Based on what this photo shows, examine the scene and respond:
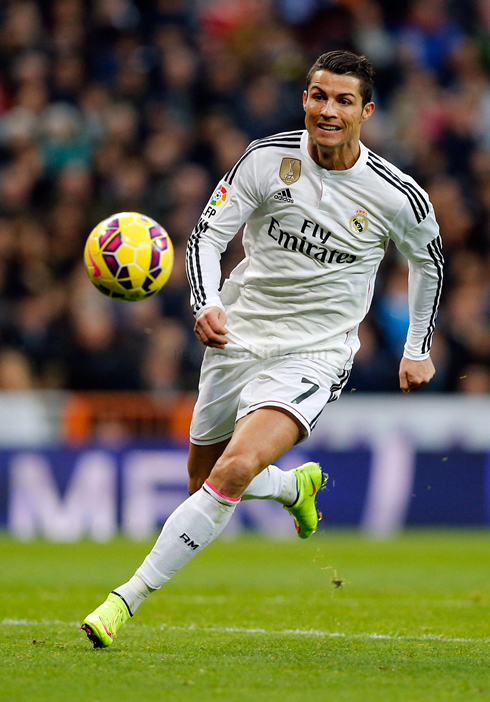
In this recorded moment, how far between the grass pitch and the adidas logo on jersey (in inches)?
85.1

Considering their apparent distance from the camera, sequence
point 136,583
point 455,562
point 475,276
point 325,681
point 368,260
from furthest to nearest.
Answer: point 475,276, point 455,562, point 368,260, point 136,583, point 325,681

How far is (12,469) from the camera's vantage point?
1245cm

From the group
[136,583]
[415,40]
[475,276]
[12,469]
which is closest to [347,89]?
[136,583]

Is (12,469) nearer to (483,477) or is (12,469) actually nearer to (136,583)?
(483,477)

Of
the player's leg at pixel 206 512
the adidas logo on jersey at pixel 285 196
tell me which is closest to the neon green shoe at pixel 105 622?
the player's leg at pixel 206 512

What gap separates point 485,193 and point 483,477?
4.24m

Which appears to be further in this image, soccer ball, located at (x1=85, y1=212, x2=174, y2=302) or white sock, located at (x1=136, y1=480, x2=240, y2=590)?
soccer ball, located at (x1=85, y1=212, x2=174, y2=302)

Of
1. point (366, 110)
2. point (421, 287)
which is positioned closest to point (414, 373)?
point (421, 287)

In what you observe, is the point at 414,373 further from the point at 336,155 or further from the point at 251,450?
the point at 251,450

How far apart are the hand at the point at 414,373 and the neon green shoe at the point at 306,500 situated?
2.84ft

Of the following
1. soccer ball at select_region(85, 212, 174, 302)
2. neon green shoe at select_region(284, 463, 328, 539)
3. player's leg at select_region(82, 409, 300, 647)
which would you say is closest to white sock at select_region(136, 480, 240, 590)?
player's leg at select_region(82, 409, 300, 647)

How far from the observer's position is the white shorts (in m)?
5.47

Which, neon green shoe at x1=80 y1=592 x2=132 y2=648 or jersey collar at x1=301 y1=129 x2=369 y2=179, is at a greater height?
jersey collar at x1=301 y1=129 x2=369 y2=179

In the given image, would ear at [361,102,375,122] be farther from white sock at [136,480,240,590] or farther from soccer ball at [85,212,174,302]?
white sock at [136,480,240,590]
